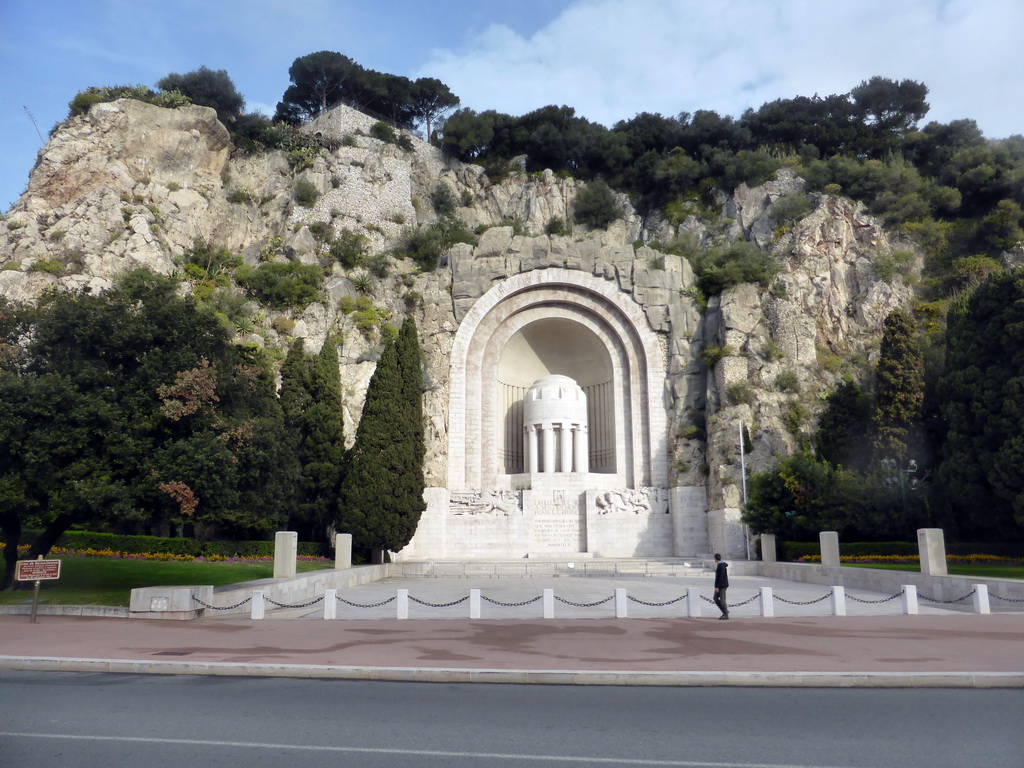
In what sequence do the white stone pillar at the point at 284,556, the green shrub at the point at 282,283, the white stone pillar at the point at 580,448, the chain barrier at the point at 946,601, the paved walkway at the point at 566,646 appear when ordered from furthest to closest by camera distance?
the green shrub at the point at 282,283 → the white stone pillar at the point at 580,448 → the white stone pillar at the point at 284,556 → the chain barrier at the point at 946,601 → the paved walkway at the point at 566,646

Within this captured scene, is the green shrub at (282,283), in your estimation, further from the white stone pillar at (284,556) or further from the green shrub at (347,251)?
the white stone pillar at (284,556)

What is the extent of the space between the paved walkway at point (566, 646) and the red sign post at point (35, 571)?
2.06ft

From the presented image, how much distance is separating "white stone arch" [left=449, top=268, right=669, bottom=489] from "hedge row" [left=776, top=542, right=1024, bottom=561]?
8505mm

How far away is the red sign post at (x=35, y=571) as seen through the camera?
1462 cm

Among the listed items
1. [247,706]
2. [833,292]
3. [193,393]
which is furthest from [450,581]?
[833,292]

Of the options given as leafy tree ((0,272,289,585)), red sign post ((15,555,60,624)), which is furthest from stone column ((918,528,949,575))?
red sign post ((15,555,60,624))

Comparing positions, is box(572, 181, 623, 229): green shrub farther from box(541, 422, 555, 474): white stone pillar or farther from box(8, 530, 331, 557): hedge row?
box(8, 530, 331, 557): hedge row

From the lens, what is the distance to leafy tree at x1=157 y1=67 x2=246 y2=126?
1938 inches

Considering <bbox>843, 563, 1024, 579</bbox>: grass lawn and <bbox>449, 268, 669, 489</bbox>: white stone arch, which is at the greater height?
<bbox>449, 268, 669, 489</bbox>: white stone arch

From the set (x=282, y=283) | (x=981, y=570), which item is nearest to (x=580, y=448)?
(x=282, y=283)

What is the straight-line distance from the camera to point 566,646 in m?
11.6

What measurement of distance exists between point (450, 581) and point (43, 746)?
20.4 meters

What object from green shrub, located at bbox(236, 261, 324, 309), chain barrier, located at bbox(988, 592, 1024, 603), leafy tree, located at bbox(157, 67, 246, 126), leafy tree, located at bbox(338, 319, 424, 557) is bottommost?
chain barrier, located at bbox(988, 592, 1024, 603)

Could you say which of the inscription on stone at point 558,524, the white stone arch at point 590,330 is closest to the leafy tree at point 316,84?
the white stone arch at point 590,330
